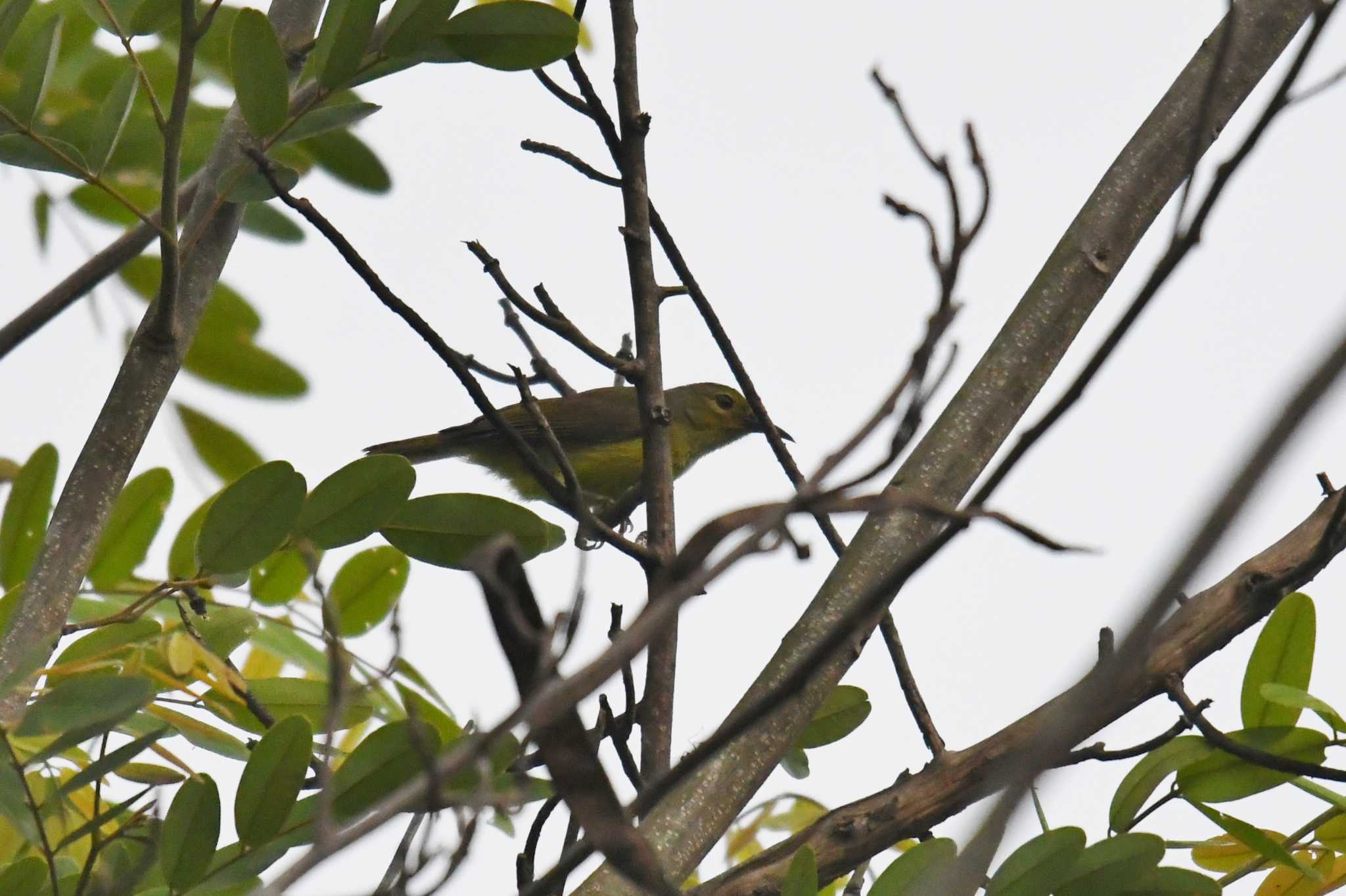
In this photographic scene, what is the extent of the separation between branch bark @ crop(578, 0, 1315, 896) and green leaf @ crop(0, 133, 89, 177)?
1.36 m

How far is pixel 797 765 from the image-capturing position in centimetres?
287

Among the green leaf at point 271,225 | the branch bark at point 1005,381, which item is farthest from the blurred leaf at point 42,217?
the branch bark at point 1005,381

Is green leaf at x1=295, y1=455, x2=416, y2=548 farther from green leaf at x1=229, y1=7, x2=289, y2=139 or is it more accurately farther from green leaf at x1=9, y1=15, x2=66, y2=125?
green leaf at x1=9, y1=15, x2=66, y2=125

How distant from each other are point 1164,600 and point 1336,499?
1771mm

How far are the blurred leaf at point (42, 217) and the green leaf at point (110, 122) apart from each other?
0.92 metres

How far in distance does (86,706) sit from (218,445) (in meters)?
1.41

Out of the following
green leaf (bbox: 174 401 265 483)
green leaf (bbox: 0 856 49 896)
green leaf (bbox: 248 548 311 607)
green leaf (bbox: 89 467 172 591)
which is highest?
green leaf (bbox: 174 401 265 483)

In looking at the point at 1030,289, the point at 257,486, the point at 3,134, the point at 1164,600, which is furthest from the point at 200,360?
the point at 1164,600

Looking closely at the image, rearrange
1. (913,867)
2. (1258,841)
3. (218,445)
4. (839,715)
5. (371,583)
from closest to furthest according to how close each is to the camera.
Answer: (913,867), (1258,841), (839,715), (371,583), (218,445)

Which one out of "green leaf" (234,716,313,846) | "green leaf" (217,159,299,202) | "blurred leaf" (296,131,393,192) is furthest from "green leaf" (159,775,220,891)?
"blurred leaf" (296,131,393,192)

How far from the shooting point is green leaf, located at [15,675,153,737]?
1.70 m

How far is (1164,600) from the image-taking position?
0.80 metres

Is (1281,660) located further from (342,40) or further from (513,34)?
(342,40)

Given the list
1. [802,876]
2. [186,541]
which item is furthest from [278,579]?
[802,876]
